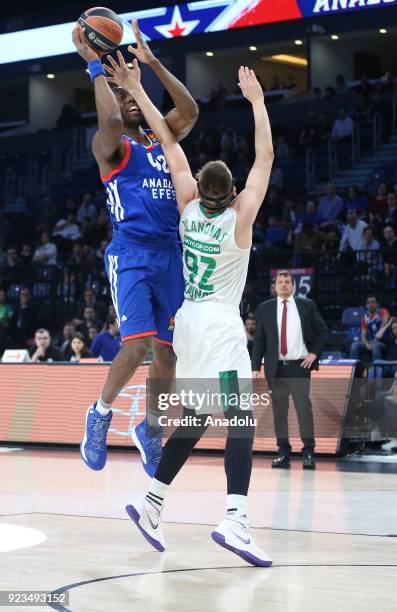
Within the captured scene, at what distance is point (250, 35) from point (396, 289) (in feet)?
37.8

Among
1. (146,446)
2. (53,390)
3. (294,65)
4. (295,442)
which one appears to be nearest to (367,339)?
(295,442)

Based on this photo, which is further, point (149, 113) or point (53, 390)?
point (53, 390)

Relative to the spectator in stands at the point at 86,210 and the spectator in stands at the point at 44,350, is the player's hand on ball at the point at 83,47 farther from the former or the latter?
the spectator in stands at the point at 86,210

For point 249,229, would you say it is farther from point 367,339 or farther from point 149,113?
point 367,339

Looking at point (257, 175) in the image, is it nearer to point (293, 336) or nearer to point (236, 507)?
point (236, 507)

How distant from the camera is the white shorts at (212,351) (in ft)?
17.8

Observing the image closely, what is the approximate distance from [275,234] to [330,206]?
1165 mm

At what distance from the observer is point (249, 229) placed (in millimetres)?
5539

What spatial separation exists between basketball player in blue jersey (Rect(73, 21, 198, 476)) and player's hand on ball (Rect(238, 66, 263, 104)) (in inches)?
16.9

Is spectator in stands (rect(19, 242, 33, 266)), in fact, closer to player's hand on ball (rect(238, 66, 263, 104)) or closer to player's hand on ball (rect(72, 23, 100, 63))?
player's hand on ball (rect(72, 23, 100, 63))

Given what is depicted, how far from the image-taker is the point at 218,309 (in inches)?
217

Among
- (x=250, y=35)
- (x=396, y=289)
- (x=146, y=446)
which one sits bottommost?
(x=146, y=446)

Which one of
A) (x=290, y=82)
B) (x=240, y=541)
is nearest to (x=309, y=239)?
(x=240, y=541)

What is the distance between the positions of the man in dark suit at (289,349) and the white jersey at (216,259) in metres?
5.82
